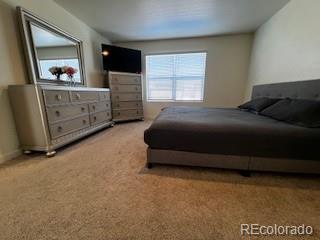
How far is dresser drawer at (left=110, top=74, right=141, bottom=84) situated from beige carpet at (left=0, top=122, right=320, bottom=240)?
250cm

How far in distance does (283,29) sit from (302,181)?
2.61 metres

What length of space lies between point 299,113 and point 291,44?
1.58 m

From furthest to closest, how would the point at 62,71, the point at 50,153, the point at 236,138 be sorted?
the point at 62,71
the point at 50,153
the point at 236,138

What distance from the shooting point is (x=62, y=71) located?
2600 mm

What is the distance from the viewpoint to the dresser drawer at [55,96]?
6.39ft

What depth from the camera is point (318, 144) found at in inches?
52.2

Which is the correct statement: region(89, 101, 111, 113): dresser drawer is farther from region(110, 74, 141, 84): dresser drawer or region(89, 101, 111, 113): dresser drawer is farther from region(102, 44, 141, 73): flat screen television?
region(102, 44, 141, 73): flat screen television

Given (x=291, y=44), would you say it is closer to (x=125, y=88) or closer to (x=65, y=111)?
(x=125, y=88)

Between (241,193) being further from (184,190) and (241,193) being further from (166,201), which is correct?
(166,201)

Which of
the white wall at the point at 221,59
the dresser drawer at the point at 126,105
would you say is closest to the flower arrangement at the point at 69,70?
the dresser drawer at the point at 126,105

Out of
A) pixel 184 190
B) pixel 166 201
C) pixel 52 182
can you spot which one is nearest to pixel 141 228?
pixel 166 201

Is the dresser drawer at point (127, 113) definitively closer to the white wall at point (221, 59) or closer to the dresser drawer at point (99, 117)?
the dresser drawer at point (99, 117)

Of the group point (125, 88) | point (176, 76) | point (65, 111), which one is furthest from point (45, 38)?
point (176, 76)

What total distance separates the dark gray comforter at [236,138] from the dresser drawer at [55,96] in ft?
4.82
